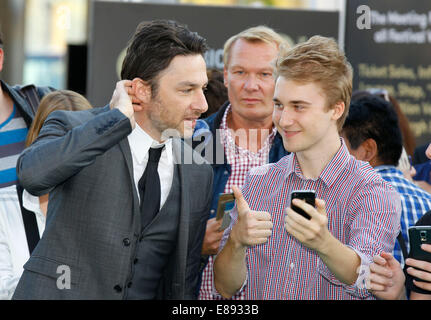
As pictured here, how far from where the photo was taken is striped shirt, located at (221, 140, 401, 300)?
2.85 meters

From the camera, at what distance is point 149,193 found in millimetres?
3201

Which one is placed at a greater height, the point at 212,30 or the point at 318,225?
the point at 212,30

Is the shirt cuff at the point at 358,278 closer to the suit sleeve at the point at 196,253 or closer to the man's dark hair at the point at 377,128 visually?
the suit sleeve at the point at 196,253

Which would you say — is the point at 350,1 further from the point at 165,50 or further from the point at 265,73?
the point at 165,50

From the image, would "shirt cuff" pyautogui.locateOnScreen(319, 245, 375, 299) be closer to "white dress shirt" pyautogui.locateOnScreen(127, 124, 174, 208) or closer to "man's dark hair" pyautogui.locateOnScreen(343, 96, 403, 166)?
"white dress shirt" pyautogui.locateOnScreen(127, 124, 174, 208)

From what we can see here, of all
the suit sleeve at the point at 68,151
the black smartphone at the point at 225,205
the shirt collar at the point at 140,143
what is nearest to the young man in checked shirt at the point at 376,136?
the black smartphone at the point at 225,205

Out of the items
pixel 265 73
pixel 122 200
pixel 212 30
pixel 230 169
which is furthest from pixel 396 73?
pixel 122 200

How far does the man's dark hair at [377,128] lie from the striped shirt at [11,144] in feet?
6.28

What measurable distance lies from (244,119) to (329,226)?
1.42 metres

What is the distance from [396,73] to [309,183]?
304 centimetres

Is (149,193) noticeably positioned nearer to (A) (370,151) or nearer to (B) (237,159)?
(B) (237,159)

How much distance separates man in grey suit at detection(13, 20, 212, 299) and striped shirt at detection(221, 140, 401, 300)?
0.30 meters

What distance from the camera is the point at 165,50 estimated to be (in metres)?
3.37

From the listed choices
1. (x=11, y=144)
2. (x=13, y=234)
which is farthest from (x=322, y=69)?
(x=11, y=144)
